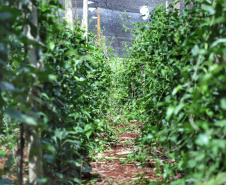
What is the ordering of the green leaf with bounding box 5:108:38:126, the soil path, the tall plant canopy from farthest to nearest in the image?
the soil path, the tall plant canopy, the green leaf with bounding box 5:108:38:126

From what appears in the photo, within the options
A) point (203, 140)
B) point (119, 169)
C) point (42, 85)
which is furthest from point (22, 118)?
point (119, 169)

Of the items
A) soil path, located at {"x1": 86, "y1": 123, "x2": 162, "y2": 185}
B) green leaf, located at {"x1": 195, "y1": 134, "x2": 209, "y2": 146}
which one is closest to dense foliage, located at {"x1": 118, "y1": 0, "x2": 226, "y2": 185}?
green leaf, located at {"x1": 195, "y1": 134, "x2": 209, "y2": 146}

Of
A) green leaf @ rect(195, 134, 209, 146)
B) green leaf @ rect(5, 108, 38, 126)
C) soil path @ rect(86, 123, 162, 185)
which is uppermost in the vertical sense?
green leaf @ rect(5, 108, 38, 126)

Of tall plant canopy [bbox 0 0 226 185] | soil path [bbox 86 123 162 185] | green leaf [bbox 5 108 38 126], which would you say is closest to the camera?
green leaf [bbox 5 108 38 126]

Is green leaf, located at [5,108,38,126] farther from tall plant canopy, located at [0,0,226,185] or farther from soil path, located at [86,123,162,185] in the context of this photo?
soil path, located at [86,123,162,185]

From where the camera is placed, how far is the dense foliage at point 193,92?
40.9 inches

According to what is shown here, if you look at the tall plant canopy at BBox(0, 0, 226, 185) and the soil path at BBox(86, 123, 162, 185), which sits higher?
the tall plant canopy at BBox(0, 0, 226, 185)

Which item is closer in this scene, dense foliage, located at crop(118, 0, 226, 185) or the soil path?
dense foliage, located at crop(118, 0, 226, 185)

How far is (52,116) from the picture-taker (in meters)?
1.48

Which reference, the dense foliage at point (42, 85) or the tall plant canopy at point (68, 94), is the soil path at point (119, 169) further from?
the dense foliage at point (42, 85)

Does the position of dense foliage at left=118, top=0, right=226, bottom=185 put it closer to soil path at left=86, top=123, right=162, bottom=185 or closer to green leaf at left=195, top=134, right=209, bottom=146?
green leaf at left=195, top=134, right=209, bottom=146

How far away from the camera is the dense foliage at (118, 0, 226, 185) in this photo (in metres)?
1.04

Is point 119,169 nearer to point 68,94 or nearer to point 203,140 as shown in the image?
point 68,94

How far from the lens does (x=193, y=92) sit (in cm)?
120
